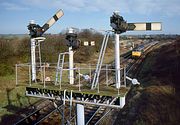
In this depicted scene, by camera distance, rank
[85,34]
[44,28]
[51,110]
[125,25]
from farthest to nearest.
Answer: [85,34]
[51,110]
[44,28]
[125,25]

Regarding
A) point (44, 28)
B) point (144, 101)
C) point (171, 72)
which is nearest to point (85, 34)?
point (171, 72)

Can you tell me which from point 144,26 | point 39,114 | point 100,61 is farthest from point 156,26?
point 39,114

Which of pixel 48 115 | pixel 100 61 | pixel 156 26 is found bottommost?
pixel 48 115

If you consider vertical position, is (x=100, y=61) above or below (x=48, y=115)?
above

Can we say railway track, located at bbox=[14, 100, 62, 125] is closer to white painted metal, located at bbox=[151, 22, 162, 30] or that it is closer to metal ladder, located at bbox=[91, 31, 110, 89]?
metal ladder, located at bbox=[91, 31, 110, 89]

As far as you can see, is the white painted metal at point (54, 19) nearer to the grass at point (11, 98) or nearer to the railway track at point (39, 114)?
the railway track at point (39, 114)

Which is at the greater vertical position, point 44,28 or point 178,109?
point 44,28

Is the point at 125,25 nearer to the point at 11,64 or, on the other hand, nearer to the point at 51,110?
the point at 51,110

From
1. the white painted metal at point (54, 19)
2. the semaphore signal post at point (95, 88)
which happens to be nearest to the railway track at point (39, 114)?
the semaphore signal post at point (95, 88)

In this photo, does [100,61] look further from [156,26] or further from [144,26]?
[156,26]

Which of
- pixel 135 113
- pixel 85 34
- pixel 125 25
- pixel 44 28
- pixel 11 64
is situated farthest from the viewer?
pixel 85 34

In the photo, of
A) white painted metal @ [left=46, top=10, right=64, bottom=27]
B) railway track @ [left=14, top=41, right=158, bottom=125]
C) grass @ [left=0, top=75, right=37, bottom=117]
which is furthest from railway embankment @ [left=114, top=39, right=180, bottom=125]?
white painted metal @ [left=46, top=10, right=64, bottom=27]

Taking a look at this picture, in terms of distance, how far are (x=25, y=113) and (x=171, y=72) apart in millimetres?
15040

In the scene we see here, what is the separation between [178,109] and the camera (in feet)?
51.3
